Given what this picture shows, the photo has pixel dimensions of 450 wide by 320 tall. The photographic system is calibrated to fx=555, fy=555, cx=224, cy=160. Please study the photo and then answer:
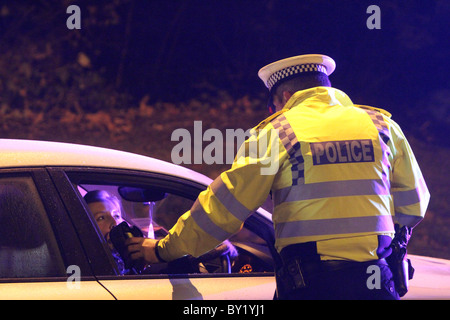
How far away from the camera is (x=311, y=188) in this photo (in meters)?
2.04

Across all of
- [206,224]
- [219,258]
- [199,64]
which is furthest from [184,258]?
[199,64]

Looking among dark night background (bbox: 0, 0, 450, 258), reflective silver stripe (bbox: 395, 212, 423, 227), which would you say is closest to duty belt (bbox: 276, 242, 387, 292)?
reflective silver stripe (bbox: 395, 212, 423, 227)

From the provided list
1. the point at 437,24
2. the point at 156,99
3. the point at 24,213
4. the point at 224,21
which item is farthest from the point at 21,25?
the point at 24,213

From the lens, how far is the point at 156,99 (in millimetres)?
9352

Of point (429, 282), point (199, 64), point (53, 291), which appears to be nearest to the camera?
point (53, 291)

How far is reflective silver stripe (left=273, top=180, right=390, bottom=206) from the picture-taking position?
2.02 meters

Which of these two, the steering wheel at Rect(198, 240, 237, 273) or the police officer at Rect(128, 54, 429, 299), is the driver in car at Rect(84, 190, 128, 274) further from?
the police officer at Rect(128, 54, 429, 299)

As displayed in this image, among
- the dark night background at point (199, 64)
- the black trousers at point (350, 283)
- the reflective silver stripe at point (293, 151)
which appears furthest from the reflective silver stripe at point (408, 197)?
the dark night background at point (199, 64)

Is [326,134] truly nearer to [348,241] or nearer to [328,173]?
[328,173]

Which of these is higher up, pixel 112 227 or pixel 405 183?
pixel 405 183

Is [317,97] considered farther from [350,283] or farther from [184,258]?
[184,258]

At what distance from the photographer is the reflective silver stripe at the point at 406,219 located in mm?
2266

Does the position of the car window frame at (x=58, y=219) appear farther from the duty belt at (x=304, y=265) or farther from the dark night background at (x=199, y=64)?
the dark night background at (x=199, y=64)

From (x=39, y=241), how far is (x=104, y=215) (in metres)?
0.82
